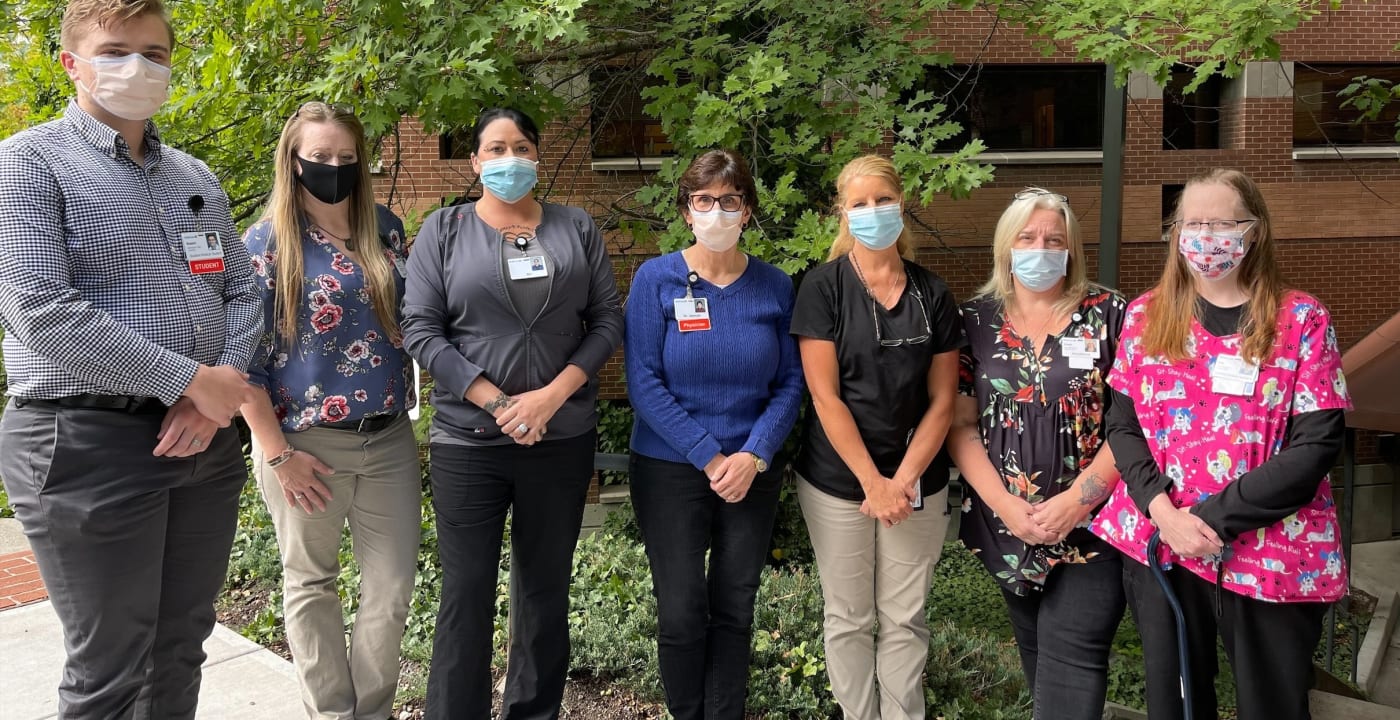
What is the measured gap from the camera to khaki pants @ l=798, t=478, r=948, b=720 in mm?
3414

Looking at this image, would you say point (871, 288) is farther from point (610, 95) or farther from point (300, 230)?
point (610, 95)

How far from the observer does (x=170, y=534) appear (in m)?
2.79

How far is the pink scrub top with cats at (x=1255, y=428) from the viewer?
2627 mm

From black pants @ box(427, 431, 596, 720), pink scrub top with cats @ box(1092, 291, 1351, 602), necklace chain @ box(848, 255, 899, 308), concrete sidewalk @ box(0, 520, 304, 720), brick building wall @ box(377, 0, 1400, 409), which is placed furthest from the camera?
brick building wall @ box(377, 0, 1400, 409)

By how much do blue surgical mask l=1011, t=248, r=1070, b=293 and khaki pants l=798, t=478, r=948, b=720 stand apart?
32.7 inches

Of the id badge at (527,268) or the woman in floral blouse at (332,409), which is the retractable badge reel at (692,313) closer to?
the id badge at (527,268)

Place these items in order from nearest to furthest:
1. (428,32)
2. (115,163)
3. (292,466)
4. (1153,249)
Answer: (115,163) → (292,466) → (428,32) → (1153,249)

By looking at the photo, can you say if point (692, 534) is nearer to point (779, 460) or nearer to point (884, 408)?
point (779, 460)

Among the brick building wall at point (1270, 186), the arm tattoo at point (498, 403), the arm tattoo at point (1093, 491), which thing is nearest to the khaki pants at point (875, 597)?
the arm tattoo at point (1093, 491)

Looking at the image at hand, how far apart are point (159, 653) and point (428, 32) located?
283 cm

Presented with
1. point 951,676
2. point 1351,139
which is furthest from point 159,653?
point 1351,139

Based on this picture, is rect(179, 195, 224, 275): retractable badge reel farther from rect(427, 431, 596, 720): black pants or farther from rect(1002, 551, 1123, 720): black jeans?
rect(1002, 551, 1123, 720): black jeans

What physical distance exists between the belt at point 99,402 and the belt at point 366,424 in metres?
0.75

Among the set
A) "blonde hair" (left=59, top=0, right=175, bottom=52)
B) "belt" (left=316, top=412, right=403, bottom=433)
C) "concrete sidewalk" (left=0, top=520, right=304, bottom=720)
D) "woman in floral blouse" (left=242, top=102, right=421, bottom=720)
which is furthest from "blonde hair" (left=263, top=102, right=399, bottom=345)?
"concrete sidewalk" (left=0, top=520, right=304, bottom=720)
